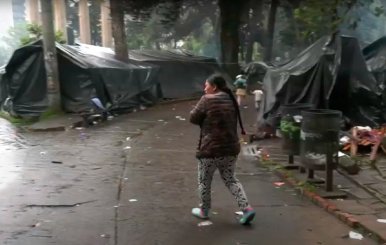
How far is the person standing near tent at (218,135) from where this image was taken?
528 cm

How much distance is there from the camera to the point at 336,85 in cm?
1061

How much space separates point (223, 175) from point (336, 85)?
5936 mm

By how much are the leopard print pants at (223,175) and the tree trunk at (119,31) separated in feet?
46.3

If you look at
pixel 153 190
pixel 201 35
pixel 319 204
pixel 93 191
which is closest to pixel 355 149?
pixel 319 204

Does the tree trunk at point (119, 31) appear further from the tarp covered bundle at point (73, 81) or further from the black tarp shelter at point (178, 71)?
the tarp covered bundle at point (73, 81)

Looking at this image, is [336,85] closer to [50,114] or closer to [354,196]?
[354,196]

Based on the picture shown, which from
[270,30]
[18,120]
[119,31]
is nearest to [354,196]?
[18,120]

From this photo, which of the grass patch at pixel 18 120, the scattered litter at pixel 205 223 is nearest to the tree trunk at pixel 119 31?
the grass patch at pixel 18 120

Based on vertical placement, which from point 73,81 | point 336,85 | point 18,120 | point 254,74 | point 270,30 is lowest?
point 18,120

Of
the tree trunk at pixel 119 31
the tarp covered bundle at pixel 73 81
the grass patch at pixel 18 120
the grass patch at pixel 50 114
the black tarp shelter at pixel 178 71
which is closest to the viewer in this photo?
the grass patch at pixel 50 114

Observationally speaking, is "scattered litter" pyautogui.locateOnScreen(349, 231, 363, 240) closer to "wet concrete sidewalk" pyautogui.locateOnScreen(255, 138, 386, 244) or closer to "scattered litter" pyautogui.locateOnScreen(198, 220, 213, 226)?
"wet concrete sidewalk" pyautogui.locateOnScreen(255, 138, 386, 244)

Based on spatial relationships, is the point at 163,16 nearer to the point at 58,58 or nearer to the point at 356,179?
the point at 58,58

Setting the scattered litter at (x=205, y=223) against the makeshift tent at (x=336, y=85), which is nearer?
the scattered litter at (x=205, y=223)

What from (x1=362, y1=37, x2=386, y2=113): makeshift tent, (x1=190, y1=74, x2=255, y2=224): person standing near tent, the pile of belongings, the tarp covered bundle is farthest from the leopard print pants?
the tarp covered bundle
